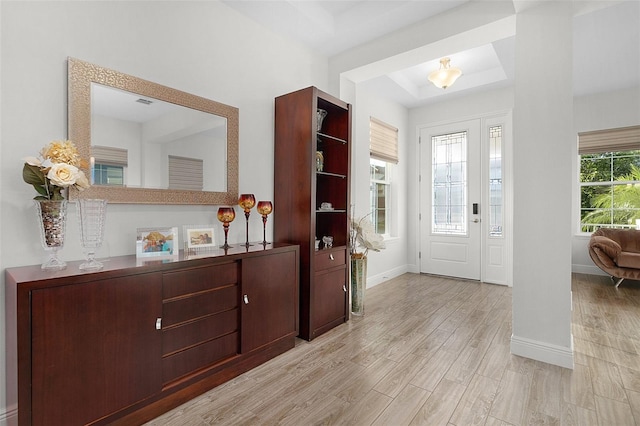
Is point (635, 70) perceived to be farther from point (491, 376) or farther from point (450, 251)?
point (491, 376)

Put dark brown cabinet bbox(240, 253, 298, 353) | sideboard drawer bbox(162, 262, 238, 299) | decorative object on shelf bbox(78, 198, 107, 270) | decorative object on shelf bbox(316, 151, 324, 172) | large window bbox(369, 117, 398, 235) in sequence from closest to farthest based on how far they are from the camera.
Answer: decorative object on shelf bbox(78, 198, 107, 270) → sideboard drawer bbox(162, 262, 238, 299) → dark brown cabinet bbox(240, 253, 298, 353) → decorative object on shelf bbox(316, 151, 324, 172) → large window bbox(369, 117, 398, 235)

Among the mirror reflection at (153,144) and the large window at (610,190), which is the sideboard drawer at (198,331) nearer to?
the mirror reflection at (153,144)

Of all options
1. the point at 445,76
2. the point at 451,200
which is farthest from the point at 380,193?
the point at 445,76

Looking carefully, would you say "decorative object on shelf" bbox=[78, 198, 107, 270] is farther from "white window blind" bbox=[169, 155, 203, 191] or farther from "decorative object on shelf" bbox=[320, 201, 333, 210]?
"decorative object on shelf" bbox=[320, 201, 333, 210]

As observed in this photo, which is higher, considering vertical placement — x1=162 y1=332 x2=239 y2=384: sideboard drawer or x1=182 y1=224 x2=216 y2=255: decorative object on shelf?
x1=182 y1=224 x2=216 y2=255: decorative object on shelf

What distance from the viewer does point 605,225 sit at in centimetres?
514

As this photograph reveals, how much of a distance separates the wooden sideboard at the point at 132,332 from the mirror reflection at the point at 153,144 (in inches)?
22.8

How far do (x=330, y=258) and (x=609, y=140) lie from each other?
5275 mm

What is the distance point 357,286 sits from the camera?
3.36 meters

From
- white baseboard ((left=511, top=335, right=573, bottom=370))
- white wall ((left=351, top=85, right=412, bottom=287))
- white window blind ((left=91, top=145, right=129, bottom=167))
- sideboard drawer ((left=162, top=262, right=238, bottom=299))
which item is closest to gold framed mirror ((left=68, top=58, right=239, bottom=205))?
white window blind ((left=91, top=145, right=129, bottom=167))

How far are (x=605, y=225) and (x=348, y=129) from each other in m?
5.08

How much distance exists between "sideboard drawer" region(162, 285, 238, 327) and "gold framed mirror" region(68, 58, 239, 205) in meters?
0.75

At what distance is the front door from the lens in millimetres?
4840

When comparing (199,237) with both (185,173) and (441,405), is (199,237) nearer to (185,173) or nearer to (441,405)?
(185,173)
